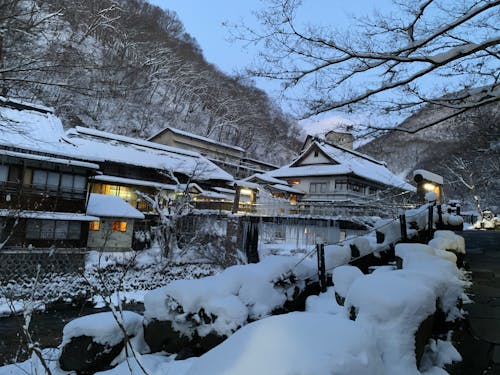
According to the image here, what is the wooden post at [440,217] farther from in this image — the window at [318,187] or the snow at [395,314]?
the window at [318,187]

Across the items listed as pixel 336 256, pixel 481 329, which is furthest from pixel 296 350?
pixel 336 256

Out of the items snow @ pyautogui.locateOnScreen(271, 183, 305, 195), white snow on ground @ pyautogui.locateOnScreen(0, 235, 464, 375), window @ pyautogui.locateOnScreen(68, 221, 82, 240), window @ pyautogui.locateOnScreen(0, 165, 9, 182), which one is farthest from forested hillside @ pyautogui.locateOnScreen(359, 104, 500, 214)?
window @ pyautogui.locateOnScreen(0, 165, 9, 182)

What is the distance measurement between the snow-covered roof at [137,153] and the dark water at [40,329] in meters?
17.2

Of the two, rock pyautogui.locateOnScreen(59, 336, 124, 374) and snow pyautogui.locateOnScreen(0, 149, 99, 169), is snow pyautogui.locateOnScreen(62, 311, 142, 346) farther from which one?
snow pyautogui.locateOnScreen(0, 149, 99, 169)

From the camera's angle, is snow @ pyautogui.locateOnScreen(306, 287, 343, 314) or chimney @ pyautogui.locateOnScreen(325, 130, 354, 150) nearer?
snow @ pyautogui.locateOnScreen(306, 287, 343, 314)

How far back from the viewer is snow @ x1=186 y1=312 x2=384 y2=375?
1958mm

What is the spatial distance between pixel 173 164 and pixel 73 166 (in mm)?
14902

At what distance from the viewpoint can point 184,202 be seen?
90.6 feet

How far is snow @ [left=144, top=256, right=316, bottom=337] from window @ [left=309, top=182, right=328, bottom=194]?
116 feet

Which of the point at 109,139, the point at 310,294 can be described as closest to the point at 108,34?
the point at 109,139

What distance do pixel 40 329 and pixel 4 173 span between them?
1210cm

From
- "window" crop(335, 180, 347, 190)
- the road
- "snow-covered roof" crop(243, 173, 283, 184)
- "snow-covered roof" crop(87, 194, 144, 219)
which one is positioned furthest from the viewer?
"snow-covered roof" crop(243, 173, 283, 184)

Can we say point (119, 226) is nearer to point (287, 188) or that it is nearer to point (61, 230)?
point (61, 230)

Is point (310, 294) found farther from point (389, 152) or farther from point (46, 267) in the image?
point (46, 267)
